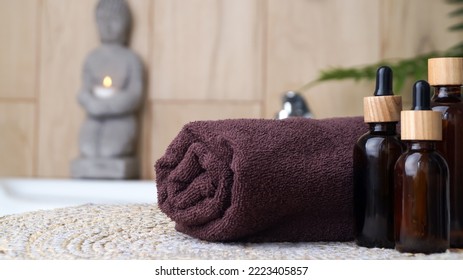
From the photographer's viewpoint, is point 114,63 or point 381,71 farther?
point 114,63

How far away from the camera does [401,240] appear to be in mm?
543

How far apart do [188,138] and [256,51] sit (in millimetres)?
1477

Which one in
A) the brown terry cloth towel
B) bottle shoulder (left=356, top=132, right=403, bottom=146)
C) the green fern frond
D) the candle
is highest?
the green fern frond

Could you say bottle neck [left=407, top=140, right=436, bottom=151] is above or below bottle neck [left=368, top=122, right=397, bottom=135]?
below

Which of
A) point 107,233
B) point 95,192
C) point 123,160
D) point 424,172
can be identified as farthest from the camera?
point 123,160

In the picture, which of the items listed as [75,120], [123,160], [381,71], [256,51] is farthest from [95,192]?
[381,71]

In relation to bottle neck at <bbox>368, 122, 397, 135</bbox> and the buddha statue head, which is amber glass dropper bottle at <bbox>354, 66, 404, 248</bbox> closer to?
bottle neck at <bbox>368, 122, 397, 135</bbox>

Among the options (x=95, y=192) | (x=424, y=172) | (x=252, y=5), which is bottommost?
(x=95, y=192)

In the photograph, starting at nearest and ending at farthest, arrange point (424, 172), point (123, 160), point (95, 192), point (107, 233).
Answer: point (424, 172), point (107, 233), point (95, 192), point (123, 160)

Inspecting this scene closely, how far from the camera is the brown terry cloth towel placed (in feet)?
1.93

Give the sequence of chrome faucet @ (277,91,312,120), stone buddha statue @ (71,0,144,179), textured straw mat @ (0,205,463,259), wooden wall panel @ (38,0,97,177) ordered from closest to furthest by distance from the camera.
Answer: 1. textured straw mat @ (0,205,463,259)
2. chrome faucet @ (277,91,312,120)
3. stone buddha statue @ (71,0,144,179)
4. wooden wall panel @ (38,0,97,177)

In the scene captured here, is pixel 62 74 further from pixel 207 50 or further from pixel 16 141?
pixel 207 50

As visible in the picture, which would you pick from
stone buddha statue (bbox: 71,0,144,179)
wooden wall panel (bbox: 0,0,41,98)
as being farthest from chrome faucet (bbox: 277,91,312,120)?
wooden wall panel (bbox: 0,0,41,98)

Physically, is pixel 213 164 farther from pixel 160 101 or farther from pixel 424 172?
pixel 160 101
